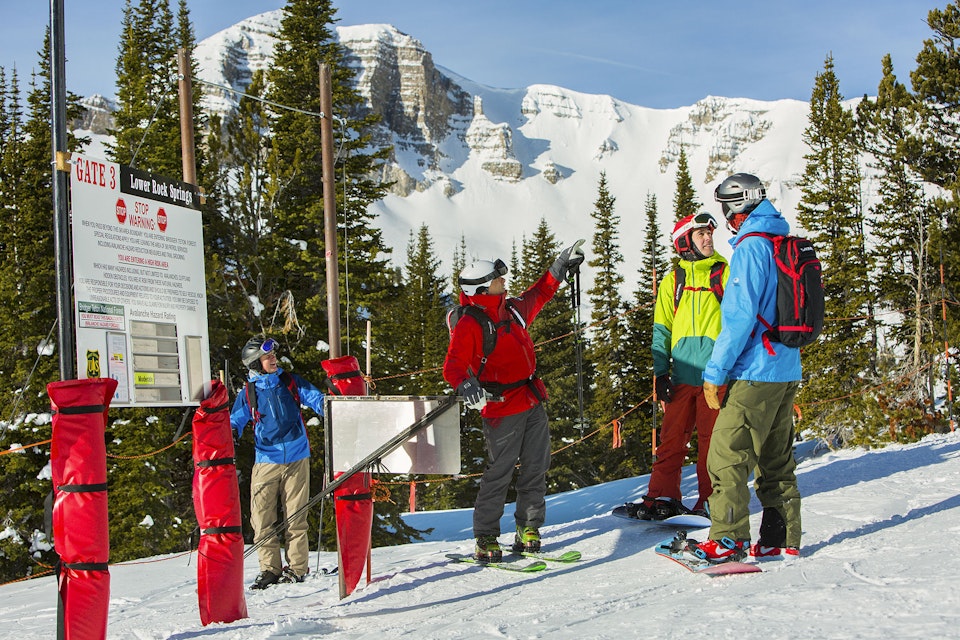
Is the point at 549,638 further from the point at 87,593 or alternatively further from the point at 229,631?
the point at 87,593

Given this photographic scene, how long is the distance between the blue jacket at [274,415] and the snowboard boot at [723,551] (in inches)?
121

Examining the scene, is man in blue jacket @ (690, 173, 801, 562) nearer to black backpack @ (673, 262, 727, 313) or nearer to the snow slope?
the snow slope

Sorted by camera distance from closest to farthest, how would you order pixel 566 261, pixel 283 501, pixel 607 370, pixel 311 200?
pixel 566 261, pixel 283 501, pixel 311 200, pixel 607 370

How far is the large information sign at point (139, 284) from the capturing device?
4125mm

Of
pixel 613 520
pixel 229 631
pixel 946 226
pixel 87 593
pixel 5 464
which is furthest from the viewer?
pixel 946 226

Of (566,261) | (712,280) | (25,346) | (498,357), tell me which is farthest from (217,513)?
(25,346)

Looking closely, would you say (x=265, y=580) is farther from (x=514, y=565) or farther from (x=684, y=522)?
(x=684, y=522)

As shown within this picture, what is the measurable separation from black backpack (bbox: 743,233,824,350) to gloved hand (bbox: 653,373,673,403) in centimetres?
167

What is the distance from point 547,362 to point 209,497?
34020 mm

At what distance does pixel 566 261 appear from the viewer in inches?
219

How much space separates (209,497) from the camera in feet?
15.7

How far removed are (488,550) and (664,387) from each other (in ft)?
5.70

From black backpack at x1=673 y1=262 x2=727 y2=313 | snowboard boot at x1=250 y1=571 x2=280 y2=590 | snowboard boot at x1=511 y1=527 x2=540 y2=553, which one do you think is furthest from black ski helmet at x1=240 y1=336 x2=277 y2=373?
black backpack at x1=673 y1=262 x2=727 y2=313

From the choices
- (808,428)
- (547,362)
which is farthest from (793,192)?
(808,428)
